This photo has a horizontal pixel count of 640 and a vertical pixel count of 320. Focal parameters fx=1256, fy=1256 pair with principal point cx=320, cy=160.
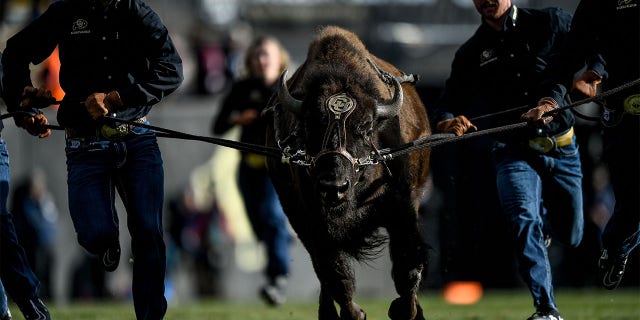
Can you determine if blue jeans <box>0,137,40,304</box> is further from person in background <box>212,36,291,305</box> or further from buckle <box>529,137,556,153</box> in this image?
person in background <box>212,36,291,305</box>

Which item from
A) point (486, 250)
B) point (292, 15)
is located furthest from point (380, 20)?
point (486, 250)

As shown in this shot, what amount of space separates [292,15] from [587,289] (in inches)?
497

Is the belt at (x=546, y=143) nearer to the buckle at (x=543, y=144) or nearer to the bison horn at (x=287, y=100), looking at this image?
the buckle at (x=543, y=144)

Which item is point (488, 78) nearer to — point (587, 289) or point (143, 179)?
point (143, 179)

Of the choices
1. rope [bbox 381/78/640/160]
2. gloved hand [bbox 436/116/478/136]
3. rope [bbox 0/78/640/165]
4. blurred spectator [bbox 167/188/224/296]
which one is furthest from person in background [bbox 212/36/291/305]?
blurred spectator [bbox 167/188/224/296]

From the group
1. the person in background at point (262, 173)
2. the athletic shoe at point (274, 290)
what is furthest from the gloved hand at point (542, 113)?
the athletic shoe at point (274, 290)

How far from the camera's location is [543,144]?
8.62m

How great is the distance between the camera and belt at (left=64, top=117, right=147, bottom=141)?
24.5 feet

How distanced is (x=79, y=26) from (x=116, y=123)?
65cm

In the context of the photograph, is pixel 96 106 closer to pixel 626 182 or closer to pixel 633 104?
pixel 633 104

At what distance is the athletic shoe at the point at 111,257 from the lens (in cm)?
771

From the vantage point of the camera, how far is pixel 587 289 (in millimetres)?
18172

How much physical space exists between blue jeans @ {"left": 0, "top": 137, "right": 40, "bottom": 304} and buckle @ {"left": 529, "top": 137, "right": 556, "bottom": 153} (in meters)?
3.46

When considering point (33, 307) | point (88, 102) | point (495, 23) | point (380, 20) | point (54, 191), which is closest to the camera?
point (88, 102)
